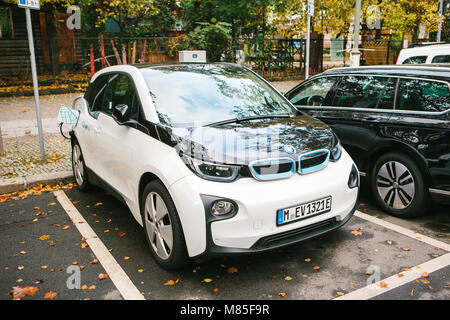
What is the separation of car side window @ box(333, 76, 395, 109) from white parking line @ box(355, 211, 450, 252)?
1.31m

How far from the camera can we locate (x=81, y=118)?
564cm

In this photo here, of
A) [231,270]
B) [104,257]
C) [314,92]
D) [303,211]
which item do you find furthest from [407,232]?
[104,257]

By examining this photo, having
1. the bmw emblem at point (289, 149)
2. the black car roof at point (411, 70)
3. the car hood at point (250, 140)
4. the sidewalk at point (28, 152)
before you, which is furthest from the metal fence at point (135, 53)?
the bmw emblem at point (289, 149)

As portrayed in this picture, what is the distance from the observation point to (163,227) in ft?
11.8

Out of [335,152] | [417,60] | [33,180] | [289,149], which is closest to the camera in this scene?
[289,149]

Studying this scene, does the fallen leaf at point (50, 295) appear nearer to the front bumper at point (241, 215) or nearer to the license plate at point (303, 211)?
the front bumper at point (241, 215)

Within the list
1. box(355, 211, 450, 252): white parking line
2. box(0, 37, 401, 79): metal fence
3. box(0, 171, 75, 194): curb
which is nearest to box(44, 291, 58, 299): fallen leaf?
box(0, 171, 75, 194): curb

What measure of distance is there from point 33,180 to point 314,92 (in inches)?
170

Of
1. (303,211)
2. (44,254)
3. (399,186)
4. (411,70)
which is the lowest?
(44,254)

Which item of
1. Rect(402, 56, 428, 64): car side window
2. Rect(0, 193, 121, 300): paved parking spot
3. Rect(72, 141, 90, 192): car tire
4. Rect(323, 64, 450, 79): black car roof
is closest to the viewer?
Rect(0, 193, 121, 300): paved parking spot

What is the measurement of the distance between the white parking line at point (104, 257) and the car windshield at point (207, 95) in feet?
4.64

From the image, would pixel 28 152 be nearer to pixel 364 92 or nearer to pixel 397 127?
pixel 364 92

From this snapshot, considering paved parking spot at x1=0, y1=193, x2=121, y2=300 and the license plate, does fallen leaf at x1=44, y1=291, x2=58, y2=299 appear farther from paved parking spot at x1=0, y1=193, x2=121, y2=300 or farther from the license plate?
the license plate

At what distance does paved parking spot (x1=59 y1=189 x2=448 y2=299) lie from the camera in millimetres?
3414
